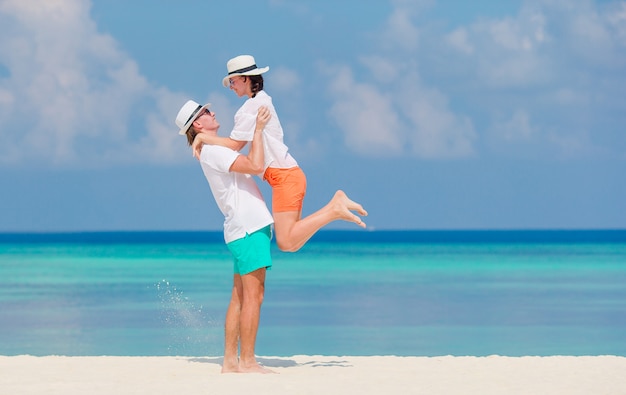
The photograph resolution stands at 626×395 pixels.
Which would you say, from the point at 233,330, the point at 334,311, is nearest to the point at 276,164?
the point at 233,330

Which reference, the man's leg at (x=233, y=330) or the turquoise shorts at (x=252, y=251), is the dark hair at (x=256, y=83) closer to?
the turquoise shorts at (x=252, y=251)

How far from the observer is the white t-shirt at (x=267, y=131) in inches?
264

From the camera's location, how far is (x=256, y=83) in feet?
22.5

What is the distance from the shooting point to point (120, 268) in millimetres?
32656

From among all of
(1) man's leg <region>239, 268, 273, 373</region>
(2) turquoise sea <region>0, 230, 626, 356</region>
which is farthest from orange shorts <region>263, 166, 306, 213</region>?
Result: (2) turquoise sea <region>0, 230, 626, 356</region>

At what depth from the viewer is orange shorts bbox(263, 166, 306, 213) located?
6.83 m

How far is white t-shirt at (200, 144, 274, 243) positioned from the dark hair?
443 mm
